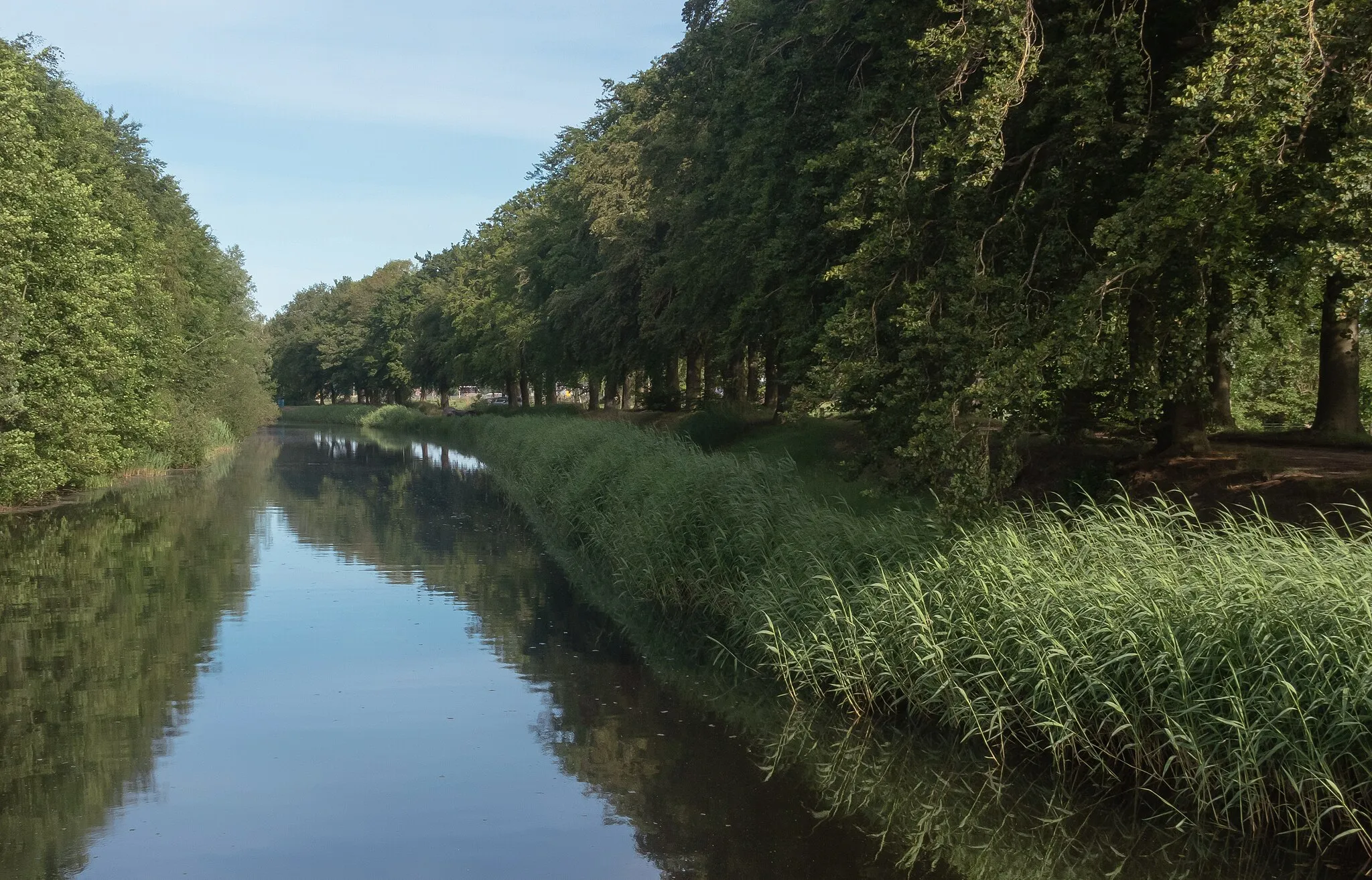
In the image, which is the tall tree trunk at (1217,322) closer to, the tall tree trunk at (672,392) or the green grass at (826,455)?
the green grass at (826,455)

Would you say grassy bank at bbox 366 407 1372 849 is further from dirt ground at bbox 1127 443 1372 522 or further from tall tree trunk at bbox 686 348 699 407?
tall tree trunk at bbox 686 348 699 407

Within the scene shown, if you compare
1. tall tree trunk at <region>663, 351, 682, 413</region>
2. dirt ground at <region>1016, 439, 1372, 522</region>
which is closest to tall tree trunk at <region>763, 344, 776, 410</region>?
tall tree trunk at <region>663, 351, 682, 413</region>

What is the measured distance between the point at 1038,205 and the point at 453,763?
31.0 ft

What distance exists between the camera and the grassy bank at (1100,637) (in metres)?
7.85

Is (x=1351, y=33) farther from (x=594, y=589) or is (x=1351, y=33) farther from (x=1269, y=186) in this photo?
(x=594, y=589)

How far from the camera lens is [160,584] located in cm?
1881

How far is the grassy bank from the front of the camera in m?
7.85

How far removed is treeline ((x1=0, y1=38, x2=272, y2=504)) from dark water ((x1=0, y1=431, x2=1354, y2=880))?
9.79 metres

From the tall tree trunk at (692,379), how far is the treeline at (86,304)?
648 inches

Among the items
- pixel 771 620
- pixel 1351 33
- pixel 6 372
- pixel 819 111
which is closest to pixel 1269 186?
pixel 1351 33

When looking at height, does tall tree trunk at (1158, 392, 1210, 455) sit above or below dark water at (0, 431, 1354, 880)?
above

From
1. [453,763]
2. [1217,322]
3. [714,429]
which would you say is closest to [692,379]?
[714,429]

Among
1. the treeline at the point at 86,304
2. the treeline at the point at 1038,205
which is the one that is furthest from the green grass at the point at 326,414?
the treeline at the point at 1038,205

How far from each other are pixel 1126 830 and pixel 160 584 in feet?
50.0
